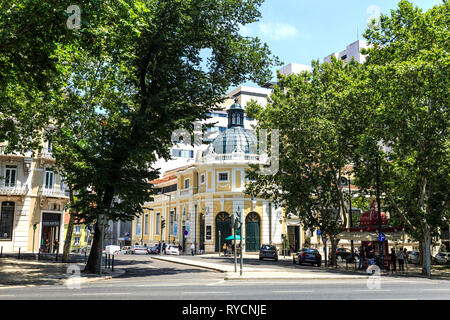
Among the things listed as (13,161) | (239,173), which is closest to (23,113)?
(13,161)

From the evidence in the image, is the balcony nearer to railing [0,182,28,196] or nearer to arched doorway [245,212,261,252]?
railing [0,182,28,196]

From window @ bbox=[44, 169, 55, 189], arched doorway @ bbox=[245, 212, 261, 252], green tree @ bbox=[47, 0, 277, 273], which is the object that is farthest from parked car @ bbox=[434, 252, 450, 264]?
window @ bbox=[44, 169, 55, 189]

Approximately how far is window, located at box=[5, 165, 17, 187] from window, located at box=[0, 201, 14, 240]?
5.89 ft

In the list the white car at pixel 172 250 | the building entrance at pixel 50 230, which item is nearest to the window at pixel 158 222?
the white car at pixel 172 250

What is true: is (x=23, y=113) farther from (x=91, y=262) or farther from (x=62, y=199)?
(x=62, y=199)

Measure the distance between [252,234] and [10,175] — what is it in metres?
27.3

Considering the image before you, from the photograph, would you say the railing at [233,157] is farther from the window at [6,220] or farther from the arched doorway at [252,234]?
the window at [6,220]

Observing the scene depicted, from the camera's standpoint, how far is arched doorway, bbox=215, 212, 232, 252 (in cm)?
4985

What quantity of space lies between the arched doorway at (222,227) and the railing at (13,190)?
21.9 meters

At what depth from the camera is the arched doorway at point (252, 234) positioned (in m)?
49.8
